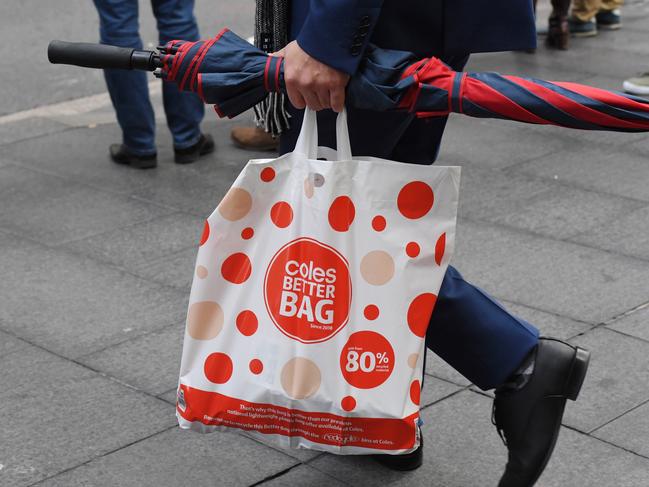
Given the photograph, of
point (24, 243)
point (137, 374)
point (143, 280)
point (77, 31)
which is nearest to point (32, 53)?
point (77, 31)

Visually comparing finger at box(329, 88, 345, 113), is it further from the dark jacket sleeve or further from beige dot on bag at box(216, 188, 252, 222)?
beige dot on bag at box(216, 188, 252, 222)

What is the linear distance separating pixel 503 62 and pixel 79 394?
18.7ft

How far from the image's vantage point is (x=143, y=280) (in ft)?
14.8

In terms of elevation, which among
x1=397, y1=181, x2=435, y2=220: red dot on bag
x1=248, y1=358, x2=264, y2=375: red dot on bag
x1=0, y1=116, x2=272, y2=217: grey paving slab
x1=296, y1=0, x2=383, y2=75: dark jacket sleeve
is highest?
x1=296, y1=0, x2=383, y2=75: dark jacket sleeve

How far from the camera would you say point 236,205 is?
8.64 ft

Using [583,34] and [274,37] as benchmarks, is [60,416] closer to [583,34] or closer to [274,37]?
[274,37]

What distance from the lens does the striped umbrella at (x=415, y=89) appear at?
8.01ft

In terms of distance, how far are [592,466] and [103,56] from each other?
1708 millimetres

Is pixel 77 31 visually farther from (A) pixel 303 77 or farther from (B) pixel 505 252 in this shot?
(A) pixel 303 77

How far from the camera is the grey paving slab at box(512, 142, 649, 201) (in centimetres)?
557

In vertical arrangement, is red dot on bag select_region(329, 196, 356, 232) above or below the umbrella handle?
below

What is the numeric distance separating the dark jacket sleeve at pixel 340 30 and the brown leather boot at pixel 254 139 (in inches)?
144

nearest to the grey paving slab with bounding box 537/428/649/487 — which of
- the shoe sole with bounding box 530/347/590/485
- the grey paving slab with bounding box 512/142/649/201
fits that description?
the shoe sole with bounding box 530/347/590/485

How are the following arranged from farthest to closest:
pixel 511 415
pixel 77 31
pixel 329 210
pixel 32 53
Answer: pixel 77 31, pixel 32 53, pixel 511 415, pixel 329 210
